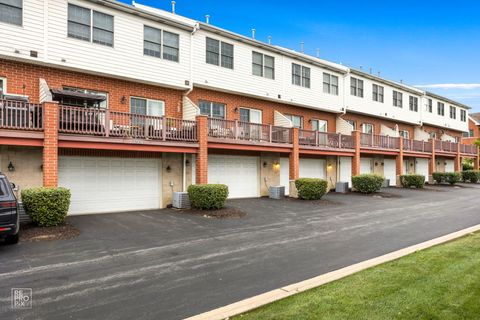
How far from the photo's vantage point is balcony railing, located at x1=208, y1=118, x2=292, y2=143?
16.1 m

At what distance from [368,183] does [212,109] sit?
11155 millimetres

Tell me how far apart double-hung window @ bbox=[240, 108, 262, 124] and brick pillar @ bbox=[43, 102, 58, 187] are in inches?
425

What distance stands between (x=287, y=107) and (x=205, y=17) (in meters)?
7.74

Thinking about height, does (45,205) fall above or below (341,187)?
above

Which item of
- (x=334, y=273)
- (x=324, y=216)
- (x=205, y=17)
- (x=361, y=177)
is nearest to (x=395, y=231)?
(x=324, y=216)

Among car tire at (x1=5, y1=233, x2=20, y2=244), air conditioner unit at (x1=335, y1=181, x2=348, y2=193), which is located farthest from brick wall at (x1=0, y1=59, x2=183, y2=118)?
air conditioner unit at (x1=335, y1=181, x2=348, y2=193)

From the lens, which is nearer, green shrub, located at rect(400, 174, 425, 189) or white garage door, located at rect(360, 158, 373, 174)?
green shrub, located at rect(400, 174, 425, 189)

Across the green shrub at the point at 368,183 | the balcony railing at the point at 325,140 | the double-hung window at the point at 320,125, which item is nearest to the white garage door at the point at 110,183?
the balcony railing at the point at 325,140

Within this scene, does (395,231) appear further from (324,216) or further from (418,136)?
(418,136)

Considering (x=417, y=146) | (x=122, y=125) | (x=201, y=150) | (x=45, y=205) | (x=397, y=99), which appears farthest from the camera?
(x=397, y=99)

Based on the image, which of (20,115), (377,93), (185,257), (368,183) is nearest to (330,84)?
(377,93)

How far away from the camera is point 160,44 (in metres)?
16.2

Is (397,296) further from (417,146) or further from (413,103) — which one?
(413,103)

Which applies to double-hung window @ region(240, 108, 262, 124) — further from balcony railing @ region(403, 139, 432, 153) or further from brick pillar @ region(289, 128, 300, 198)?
balcony railing @ region(403, 139, 432, 153)
